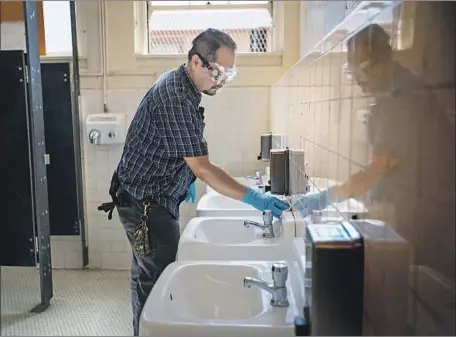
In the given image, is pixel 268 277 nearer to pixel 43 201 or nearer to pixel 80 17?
pixel 43 201

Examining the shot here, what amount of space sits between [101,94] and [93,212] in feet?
2.88

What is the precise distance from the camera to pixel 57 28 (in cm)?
342

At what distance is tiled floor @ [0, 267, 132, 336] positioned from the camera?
260 cm

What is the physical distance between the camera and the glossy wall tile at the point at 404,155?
60cm

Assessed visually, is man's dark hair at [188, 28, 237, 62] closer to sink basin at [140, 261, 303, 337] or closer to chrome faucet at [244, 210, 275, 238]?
chrome faucet at [244, 210, 275, 238]

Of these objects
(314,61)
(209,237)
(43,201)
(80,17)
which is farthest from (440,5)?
(80,17)

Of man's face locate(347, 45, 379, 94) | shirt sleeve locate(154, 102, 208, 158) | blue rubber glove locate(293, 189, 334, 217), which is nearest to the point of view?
man's face locate(347, 45, 379, 94)

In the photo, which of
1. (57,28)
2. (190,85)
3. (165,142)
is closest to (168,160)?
(165,142)

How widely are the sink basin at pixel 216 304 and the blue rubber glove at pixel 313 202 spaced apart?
0.16m

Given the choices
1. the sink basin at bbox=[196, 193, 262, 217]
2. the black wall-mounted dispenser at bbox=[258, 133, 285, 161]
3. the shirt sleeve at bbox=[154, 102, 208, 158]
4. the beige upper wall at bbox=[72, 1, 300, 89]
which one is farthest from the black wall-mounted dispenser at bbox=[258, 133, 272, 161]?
the shirt sleeve at bbox=[154, 102, 208, 158]

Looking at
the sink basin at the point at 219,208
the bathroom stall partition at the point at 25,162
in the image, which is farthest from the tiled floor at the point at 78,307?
the sink basin at the point at 219,208

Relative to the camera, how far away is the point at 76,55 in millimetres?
3289

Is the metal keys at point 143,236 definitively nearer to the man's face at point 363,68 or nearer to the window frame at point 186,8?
the man's face at point 363,68

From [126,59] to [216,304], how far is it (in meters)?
2.42
